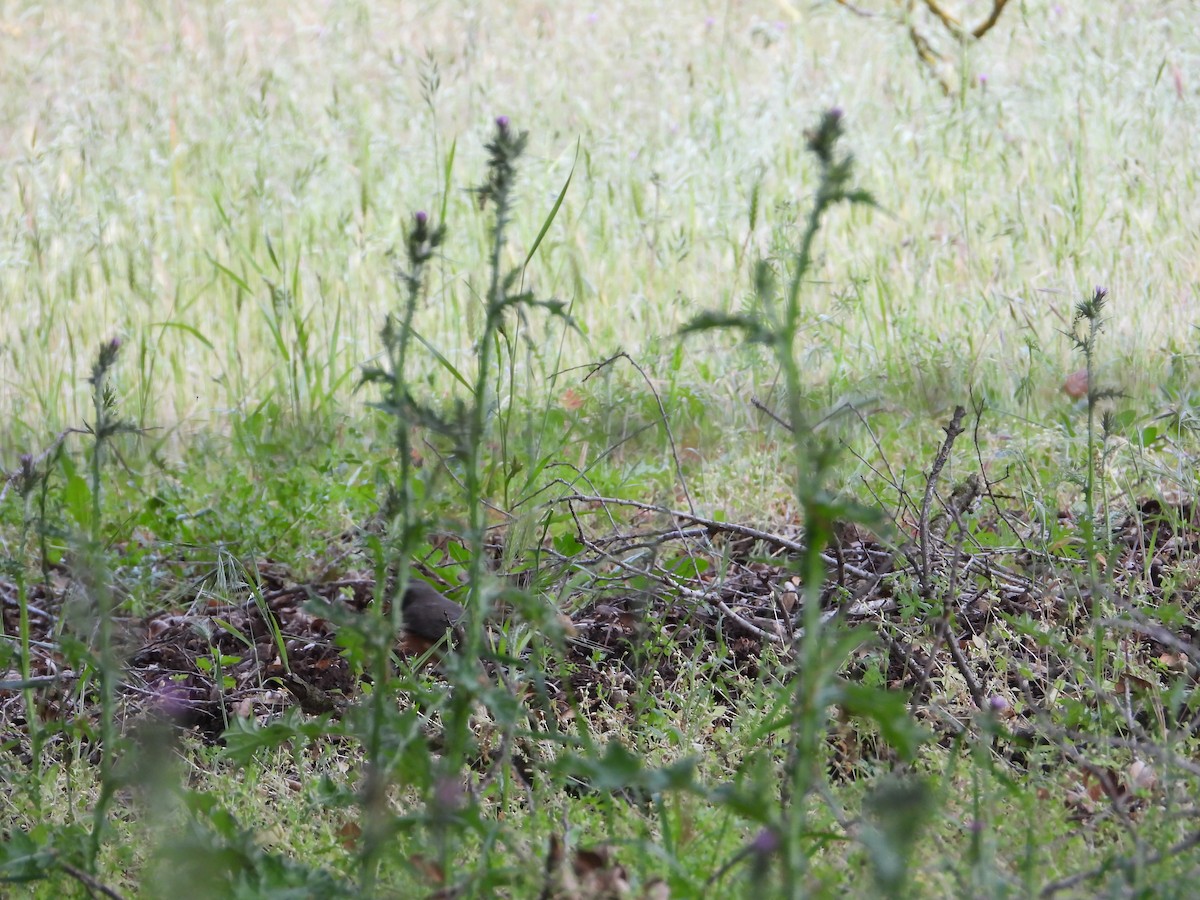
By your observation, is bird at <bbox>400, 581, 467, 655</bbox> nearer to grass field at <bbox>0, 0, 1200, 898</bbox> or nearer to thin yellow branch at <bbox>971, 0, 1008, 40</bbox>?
grass field at <bbox>0, 0, 1200, 898</bbox>

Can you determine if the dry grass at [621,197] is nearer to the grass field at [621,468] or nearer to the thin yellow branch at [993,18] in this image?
the grass field at [621,468]

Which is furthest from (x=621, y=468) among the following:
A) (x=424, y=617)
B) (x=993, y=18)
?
(x=993, y=18)

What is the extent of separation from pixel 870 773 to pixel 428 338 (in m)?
2.84

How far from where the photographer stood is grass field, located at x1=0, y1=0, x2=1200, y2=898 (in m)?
1.47

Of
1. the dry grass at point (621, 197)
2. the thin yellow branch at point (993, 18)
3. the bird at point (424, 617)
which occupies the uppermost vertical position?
the thin yellow branch at point (993, 18)

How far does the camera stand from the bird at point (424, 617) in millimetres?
2483

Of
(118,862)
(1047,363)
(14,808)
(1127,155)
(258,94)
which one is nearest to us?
(118,862)

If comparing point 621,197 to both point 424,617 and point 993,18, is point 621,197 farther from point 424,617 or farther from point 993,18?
point 424,617

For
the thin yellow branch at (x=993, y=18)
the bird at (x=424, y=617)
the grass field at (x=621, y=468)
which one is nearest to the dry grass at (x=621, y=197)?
the grass field at (x=621, y=468)

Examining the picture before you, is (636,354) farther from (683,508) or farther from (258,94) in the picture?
(258,94)

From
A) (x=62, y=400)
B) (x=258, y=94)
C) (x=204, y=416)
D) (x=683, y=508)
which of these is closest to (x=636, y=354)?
(x=683, y=508)

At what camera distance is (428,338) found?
14.4 feet

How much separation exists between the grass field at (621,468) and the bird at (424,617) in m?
0.11

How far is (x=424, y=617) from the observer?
8.27 feet
